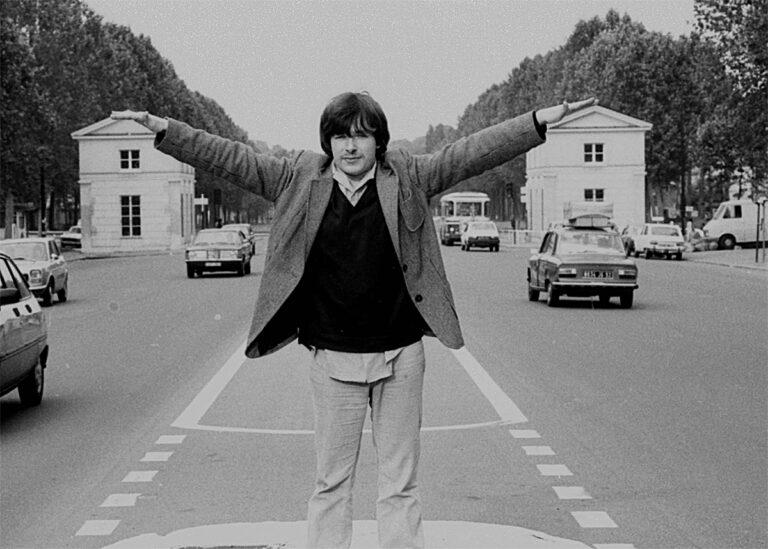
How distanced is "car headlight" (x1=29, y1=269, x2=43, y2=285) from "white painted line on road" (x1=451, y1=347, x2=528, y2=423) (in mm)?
14475

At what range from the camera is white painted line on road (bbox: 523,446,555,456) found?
988cm

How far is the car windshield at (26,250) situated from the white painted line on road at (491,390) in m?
15.8

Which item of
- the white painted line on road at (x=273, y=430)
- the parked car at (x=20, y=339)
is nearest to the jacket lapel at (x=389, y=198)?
the white painted line on road at (x=273, y=430)

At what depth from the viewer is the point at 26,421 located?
12039mm

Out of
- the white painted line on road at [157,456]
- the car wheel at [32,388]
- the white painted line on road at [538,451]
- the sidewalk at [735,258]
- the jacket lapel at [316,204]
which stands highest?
the jacket lapel at [316,204]

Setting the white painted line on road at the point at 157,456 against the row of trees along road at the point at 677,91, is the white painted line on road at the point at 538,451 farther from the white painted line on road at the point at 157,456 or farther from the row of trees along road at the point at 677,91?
the row of trees along road at the point at 677,91

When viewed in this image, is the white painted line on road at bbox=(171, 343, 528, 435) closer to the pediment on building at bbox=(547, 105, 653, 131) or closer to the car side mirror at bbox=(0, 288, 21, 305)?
the car side mirror at bbox=(0, 288, 21, 305)

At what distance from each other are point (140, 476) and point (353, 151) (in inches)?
178

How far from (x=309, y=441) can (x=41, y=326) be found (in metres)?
4.03

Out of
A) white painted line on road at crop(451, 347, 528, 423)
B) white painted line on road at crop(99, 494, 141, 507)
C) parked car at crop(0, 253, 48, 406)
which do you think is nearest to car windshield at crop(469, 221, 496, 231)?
white painted line on road at crop(451, 347, 528, 423)

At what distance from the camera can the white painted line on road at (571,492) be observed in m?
8.24

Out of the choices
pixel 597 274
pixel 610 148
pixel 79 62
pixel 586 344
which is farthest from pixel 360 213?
pixel 610 148

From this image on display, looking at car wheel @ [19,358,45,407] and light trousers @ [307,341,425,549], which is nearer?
light trousers @ [307,341,425,549]

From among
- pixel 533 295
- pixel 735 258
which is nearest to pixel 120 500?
pixel 533 295
